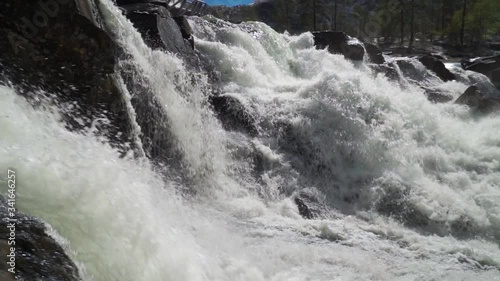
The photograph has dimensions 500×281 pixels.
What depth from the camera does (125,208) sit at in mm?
3951

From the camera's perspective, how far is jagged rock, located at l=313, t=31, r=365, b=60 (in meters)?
15.5

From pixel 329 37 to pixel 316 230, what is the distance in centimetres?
1076

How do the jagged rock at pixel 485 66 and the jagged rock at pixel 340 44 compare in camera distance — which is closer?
the jagged rock at pixel 340 44

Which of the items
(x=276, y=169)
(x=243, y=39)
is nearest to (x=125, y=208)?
(x=276, y=169)

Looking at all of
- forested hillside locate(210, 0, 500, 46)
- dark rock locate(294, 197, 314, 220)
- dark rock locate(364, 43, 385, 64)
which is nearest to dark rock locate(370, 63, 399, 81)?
dark rock locate(364, 43, 385, 64)

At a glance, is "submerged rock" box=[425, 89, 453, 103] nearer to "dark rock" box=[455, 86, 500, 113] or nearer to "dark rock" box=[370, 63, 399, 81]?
"dark rock" box=[455, 86, 500, 113]

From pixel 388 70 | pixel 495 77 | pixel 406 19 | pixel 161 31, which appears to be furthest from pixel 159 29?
pixel 406 19

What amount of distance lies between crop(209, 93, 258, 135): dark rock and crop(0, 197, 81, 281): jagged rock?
5666mm

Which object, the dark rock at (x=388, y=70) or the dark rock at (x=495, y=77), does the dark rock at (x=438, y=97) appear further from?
the dark rock at (x=495, y=77)

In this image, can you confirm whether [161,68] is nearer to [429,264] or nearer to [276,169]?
[276,169]

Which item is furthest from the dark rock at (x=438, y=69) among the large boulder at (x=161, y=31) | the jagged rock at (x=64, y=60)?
the jagged rock at (x=64, y=60)

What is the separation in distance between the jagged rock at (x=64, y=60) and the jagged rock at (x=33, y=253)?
2.48 meters

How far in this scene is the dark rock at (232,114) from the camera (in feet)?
28.1

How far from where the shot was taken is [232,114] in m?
8.73
